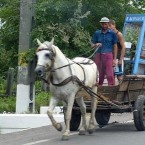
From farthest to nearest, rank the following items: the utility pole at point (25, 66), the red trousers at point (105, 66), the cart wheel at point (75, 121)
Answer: the utility pole at point (25, 66)
the red trousers at point (105, 66)
the cart wheel at point (75, 121)

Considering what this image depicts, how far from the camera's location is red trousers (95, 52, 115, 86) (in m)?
12.3

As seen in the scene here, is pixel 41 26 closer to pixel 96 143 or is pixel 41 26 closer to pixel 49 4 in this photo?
pixel 49 4

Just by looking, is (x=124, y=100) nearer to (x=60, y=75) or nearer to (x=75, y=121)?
(x=75, y=121)

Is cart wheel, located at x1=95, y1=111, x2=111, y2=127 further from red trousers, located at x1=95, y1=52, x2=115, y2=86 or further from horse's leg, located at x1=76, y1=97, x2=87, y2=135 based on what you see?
horse's leg, located at x1=76, y1=97, x2=87, y2=135

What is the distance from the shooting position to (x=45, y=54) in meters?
10.1

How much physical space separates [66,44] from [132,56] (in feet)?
7.50

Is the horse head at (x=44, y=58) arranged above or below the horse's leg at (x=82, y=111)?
above

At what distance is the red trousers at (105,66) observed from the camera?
40.4 ft

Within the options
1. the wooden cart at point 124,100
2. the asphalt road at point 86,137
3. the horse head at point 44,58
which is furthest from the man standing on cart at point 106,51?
the horse head at point 44,58

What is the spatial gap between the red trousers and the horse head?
7.74ft

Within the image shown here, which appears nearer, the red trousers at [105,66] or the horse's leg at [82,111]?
the horse's leg at [82,111]

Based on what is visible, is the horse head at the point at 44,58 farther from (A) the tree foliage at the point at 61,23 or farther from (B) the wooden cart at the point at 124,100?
(A) the tree foliage at the point at 61,23

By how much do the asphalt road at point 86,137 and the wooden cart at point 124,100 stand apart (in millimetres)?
373

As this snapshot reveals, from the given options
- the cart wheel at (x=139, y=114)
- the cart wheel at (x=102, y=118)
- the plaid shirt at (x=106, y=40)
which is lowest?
the cart wheel at (x=102, y=118)
